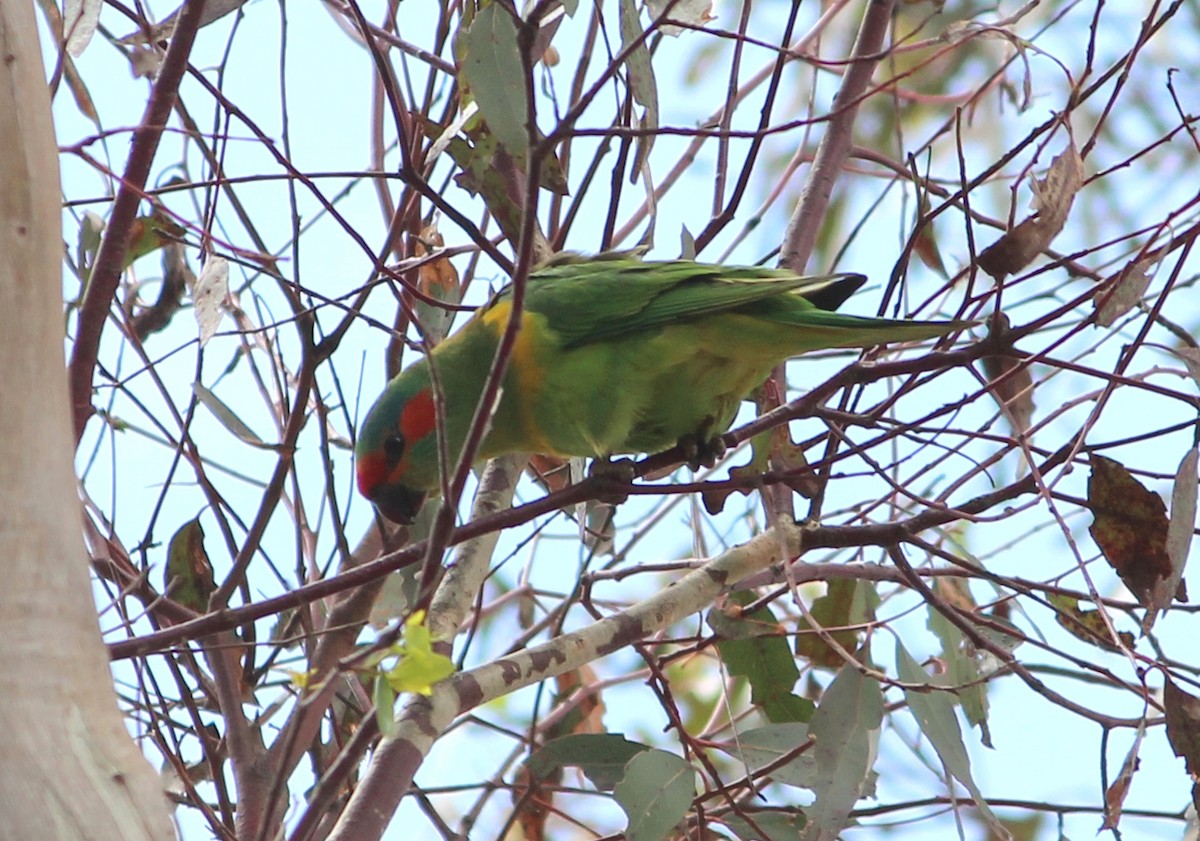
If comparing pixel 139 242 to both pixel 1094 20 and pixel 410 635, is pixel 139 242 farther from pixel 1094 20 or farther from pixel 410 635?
pixel 1094 20

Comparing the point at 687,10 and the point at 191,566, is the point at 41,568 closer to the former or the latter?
the point at 191,566

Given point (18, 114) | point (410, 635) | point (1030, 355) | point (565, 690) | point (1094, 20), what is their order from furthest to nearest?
point (565, 690) → point (1094, 20) → point (1030, 355) → point (18, 114) → point (410, 635)

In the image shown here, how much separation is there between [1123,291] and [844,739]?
1062mm

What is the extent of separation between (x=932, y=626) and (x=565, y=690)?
1.41 meters

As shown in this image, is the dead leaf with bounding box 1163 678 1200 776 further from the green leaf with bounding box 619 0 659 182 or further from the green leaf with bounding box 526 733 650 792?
the green leaf with bounding box 619 0 659 182

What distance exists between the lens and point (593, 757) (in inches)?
114

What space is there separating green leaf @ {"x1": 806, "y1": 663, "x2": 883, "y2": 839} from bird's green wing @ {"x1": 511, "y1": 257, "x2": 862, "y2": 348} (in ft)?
3.11

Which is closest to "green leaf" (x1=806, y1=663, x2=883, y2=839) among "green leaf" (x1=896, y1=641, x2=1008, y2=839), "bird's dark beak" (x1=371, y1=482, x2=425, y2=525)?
"green leaf" (x1=896, y1=641, x2=1008, y2=839)

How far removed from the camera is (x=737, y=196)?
3.11 m

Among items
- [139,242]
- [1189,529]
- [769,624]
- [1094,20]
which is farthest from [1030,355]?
[139,242]

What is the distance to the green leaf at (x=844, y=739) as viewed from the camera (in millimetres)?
2572

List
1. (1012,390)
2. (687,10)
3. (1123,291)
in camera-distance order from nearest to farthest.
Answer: (1123,291), (687,10), (1012,390)

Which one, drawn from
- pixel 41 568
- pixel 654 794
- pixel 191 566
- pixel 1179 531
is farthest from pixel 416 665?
pixel 1179 531

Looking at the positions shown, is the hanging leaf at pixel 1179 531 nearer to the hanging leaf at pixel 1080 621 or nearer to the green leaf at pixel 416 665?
the hanging leaf at pixel 1080 621
